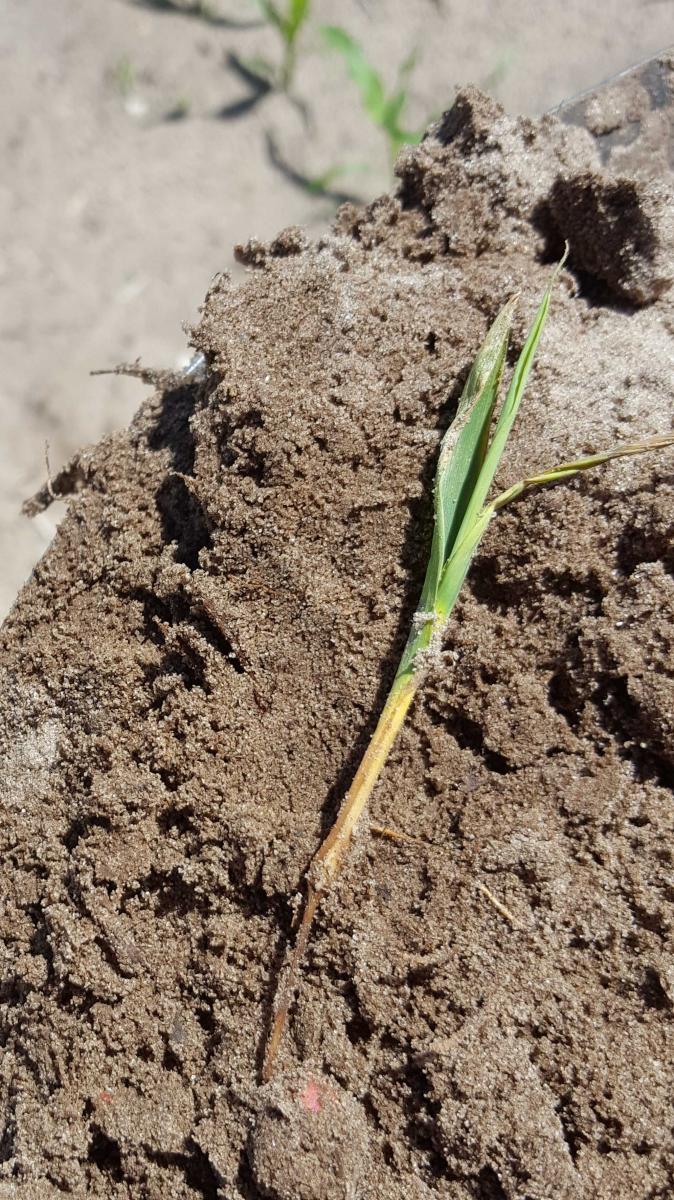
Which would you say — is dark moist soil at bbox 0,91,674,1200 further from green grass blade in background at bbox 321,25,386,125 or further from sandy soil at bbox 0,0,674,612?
green grass blade in background at bbox 321,25,386,125

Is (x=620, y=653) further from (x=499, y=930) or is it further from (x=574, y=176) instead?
(x=574, y=176)

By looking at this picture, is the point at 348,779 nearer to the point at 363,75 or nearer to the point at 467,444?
the point at 467,444

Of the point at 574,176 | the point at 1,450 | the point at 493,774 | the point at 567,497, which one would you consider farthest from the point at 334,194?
the point at 493,774

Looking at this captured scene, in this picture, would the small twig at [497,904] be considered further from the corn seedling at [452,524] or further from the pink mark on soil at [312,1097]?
the pink mark on soil at [312,1097]

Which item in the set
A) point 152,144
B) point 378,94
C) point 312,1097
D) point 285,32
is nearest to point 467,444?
point 312,1097

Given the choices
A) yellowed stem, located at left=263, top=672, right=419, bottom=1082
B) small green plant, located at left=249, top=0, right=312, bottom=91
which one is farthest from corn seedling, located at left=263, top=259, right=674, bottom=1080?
small green plant, located at left=249, top=0, right=312, bottom=91

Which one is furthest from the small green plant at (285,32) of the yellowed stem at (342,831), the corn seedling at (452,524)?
the yellowed stem at (342,831)
